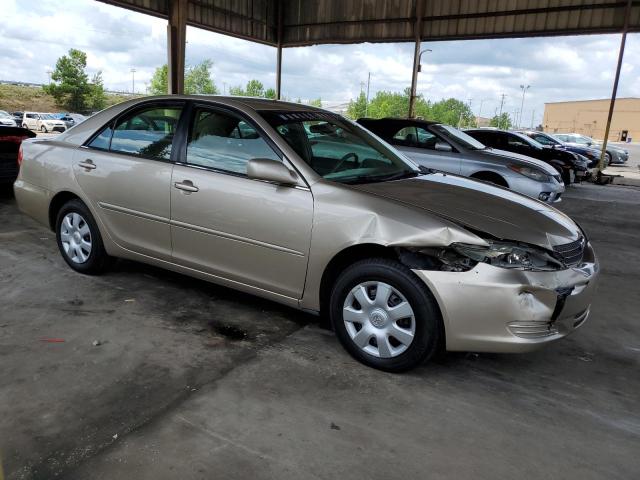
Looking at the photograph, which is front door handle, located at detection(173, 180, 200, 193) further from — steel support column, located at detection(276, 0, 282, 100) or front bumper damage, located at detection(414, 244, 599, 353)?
steel support column, located at detection(276, 0, 282, 100)

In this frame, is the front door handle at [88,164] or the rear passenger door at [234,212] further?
the front door handle at [88,164]

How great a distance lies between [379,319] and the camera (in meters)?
2.89

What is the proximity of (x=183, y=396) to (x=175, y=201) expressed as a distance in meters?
1.44

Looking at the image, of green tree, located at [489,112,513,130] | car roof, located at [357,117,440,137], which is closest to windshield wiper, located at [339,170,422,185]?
car roof, located at [357,117,440,137]

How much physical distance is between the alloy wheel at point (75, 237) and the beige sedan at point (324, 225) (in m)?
0.01

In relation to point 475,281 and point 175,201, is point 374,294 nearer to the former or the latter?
point 475,281

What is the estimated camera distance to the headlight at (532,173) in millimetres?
7918

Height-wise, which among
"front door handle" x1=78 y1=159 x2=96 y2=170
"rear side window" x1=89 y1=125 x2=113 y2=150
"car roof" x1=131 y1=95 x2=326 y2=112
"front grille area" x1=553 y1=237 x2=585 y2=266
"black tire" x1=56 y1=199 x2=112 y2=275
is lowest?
"black tire" x1=56 y1=199 x2=112 y2=275

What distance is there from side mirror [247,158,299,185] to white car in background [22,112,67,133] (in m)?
35.4

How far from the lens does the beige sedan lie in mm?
2715

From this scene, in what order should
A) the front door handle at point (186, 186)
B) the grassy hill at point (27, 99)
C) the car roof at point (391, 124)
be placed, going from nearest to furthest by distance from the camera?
the front door handle at point (186, 186) → the car roof at point (391, 124) → the grassy hill at point (27, 99)

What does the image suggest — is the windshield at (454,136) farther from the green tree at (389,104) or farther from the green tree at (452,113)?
the green tree at (452,113)

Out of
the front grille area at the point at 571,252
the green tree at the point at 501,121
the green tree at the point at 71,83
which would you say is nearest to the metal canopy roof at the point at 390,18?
the front grille area at the point at 571,252

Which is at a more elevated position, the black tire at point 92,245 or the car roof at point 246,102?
the car roof at point 246,102
